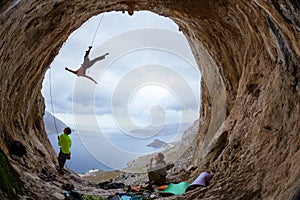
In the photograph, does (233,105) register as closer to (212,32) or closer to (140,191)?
(212,32)

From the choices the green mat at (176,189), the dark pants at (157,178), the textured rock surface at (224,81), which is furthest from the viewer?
the dark pants at (157,178)

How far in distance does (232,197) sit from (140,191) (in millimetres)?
4616

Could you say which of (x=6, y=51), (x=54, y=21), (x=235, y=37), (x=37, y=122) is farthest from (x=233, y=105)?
(x=37, y=122)

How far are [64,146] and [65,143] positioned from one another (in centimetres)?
16

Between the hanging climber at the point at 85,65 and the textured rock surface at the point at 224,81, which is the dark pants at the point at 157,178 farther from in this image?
the hanging climber at the point at 85,65

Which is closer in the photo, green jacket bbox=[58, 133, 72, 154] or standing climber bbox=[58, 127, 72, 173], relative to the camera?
standing climber bbox=[58, 127, 72, 173]

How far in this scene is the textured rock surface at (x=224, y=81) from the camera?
6016 mm

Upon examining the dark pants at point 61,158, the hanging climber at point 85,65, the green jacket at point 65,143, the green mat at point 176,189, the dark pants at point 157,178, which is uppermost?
the hanging climber at point 85,65

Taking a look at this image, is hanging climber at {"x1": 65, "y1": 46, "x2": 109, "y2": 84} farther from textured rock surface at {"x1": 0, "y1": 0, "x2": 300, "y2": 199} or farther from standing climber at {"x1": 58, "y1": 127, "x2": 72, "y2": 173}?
standing climber at {"x1": 58, "y1": 127, "x2": 72, "y2": 173}

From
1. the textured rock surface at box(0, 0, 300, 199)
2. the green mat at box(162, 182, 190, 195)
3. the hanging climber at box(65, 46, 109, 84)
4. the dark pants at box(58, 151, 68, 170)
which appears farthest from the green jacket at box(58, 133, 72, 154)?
the green mat at box(162, 182, 190, 195)

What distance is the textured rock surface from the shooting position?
602 cm

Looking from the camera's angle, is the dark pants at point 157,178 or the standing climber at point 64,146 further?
the standing climber at point 64,146

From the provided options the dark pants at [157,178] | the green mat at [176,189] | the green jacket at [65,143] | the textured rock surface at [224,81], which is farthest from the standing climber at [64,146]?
the green mat at [176,189]

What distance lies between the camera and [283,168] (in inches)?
233
